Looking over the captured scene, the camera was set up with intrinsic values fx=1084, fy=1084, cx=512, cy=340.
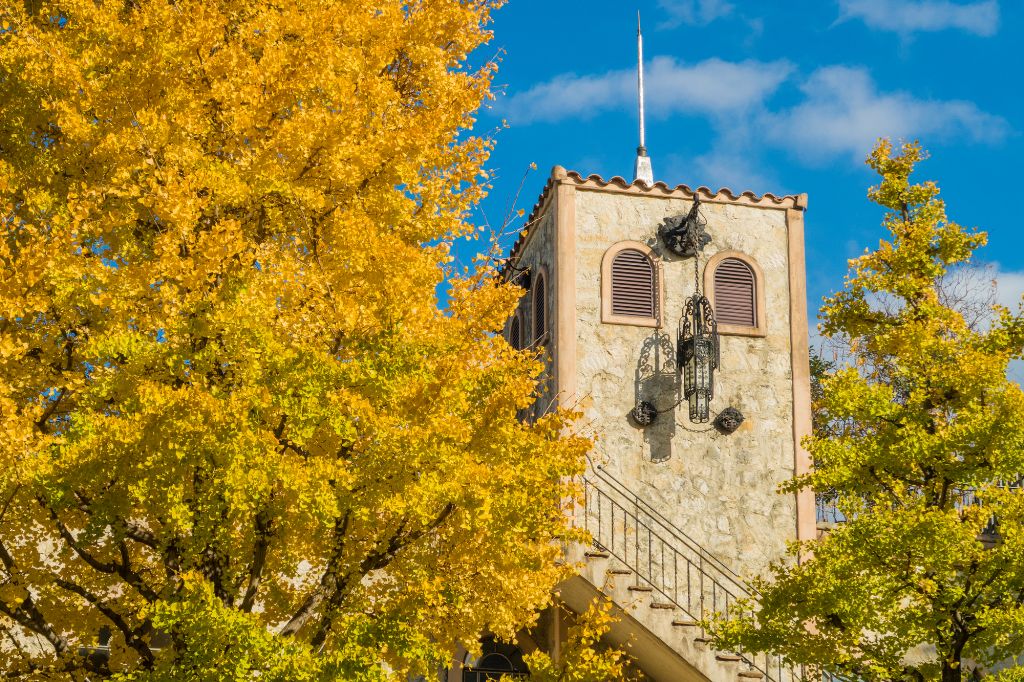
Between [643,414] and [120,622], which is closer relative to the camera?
[120,622]

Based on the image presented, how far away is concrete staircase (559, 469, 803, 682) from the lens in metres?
11.8

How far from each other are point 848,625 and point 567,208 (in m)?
7.88

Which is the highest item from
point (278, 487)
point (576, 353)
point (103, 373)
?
point (576, 353)

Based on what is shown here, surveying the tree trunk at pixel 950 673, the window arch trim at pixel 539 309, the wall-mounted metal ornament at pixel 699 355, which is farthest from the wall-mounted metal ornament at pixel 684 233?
the tree trunk at pixel 950 673

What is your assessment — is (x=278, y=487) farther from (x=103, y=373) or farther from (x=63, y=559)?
(x=63, y=559)

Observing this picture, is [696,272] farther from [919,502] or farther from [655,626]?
[919,502]

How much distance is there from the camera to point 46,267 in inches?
275

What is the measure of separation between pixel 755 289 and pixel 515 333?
4.21 metres

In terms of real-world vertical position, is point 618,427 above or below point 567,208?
below

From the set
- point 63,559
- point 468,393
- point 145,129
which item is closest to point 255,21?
point 145,129

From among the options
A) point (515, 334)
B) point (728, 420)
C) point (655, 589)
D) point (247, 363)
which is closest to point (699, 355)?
point (728, 420)

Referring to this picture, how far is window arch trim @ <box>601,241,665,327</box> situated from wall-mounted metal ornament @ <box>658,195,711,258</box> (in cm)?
31

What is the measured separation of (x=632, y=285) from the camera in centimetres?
1564

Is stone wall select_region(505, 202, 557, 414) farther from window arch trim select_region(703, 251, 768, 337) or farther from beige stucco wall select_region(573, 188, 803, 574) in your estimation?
window arch trim select_region(703, 251, 768, 337)
